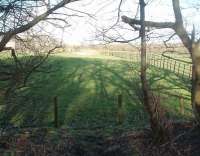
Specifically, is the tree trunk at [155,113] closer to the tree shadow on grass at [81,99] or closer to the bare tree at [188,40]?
the bare tree at [188,40]

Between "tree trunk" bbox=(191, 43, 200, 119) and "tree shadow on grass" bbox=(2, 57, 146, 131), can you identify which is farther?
"tree shadow on grass" bbox=(2, 57, 146, 131)

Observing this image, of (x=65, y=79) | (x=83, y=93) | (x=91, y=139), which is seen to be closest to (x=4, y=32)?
(x=91, y=139)

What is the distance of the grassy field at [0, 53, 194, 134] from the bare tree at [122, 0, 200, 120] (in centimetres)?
158

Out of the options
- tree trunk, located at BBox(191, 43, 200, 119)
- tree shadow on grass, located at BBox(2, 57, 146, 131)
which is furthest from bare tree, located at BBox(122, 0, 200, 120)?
tree shadow on grass, located at BBox(2, 57, 146, 131)

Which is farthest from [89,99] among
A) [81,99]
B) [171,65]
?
[171,65]

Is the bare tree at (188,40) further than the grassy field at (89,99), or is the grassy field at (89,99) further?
the grassy field at (89,99)

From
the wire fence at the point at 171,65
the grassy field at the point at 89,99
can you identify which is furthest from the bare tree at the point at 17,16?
the wire fence at the point at 171,65

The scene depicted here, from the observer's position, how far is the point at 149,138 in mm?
13211

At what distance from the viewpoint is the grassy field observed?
68.1ft

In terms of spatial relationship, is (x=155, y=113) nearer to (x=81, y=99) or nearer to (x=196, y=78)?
(x=196, y=78)

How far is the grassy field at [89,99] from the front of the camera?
68.1 ft

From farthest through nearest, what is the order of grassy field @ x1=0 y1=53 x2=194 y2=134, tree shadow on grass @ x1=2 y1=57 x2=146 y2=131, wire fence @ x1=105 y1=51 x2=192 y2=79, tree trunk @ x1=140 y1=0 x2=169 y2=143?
wire fence @ x1=105 y1=51 x2=192 y2=79 < tree shadow on grass @ x1=2 y1=57 x2=146 y2=131 < grassy field @ x1=0 y1=53 x2=194 y2=134 < tree trunk @ x1=140 y1=0 x2=169 y2=143

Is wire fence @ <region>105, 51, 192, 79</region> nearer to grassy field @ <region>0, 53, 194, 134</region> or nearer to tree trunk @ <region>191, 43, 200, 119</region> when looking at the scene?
grassy field @ <region>0, 53, 194, 134</region>

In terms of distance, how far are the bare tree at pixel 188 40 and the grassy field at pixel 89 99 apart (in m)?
→ 1.58
